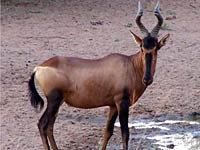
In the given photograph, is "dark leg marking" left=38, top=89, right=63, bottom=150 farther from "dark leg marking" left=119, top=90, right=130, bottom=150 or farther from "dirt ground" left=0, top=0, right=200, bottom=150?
"dark leg marking" left=119, top=90, right=130, bottom=150

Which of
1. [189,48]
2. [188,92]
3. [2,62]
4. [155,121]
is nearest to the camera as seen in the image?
[155,121]

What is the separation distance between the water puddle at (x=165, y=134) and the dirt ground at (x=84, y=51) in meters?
0.32

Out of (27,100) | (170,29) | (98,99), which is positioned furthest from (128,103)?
(170,29)

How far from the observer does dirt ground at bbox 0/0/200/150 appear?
1081 cm

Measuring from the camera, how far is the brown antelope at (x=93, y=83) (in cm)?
938

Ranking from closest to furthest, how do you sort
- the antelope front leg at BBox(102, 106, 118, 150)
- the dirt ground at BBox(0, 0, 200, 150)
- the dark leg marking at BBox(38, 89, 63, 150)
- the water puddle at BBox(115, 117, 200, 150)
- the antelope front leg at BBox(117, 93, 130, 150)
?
1. the dark leg marking at BBox(38, 89, 63, 150)
2. the antelope front leg at BBox(117, 93, 130, 150)
3. the antelope front leg at BBox(102, 106, 118, 150)
4. the water puddle at BBox(115, 117, 200, 150)
5. the dirt ground at BBox(0, 0, 200, 150)

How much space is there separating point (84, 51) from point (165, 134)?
6451 mm

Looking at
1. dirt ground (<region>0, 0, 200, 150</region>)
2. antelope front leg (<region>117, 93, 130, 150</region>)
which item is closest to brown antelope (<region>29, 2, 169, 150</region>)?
antelope front leg (<region>117, 93, 130, 150</region>)

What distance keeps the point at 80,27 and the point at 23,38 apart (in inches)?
102

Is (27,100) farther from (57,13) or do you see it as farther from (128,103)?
(57,13)

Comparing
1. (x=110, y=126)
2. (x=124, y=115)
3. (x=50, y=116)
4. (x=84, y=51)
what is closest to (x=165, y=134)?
(x=110, y=126)

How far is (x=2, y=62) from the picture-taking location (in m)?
15.1

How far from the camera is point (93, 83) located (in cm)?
952

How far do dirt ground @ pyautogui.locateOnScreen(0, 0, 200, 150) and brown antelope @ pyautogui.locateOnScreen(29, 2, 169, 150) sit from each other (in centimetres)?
65
